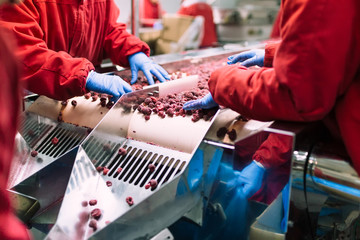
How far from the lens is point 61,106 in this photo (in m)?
1.48

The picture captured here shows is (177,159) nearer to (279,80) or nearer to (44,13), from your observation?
(279,80)

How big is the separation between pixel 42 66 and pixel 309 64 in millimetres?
999

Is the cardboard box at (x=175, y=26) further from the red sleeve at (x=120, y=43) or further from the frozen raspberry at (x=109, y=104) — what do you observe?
the frozen raspberry at (x=109, y=104)

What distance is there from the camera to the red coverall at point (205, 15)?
4.99m

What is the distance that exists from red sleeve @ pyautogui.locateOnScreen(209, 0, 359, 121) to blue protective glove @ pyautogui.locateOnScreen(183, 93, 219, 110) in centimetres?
27

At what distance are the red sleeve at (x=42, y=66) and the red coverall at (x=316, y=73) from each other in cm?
71

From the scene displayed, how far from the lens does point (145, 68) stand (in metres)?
1.73

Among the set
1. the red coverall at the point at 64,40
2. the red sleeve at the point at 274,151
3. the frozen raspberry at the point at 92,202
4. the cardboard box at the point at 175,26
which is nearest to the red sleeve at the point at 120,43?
the red coverall at the point at 64,40

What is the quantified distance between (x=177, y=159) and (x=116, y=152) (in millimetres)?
249

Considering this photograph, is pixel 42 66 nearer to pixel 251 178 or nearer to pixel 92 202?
pixel 92 202

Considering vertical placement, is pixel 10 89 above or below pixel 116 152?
above

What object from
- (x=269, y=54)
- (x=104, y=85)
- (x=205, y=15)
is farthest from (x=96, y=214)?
(x=205, y=15)

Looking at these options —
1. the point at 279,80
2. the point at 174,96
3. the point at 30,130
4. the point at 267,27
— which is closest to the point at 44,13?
the point at 30,130

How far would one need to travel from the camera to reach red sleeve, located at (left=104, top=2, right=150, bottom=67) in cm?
187
